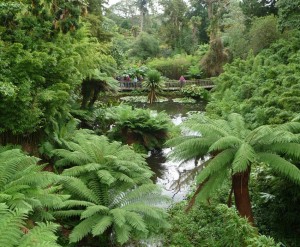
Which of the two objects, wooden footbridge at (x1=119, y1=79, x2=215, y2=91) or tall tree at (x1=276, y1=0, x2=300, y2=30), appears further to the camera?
wooden footbridge at (x1=119, y1=79, x2=215, y2=91)

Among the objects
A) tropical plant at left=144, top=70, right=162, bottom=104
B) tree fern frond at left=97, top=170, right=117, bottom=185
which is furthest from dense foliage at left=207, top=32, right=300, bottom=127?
tropical plant at left=144, top=70, right=162, bottom=104

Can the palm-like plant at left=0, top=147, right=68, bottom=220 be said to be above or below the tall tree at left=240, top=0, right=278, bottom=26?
below

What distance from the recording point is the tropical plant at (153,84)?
21.2m

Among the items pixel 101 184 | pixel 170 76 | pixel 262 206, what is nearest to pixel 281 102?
pixel 262 206

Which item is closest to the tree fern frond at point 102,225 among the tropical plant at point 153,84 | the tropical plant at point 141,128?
the tropical plant at point 141,128

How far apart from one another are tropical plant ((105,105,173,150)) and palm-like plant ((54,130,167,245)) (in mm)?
3884

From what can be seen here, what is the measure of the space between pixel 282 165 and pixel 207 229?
6.15 ft

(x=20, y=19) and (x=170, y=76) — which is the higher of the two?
(x=20, y=19)

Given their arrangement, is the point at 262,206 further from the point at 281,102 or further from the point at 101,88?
the point at 101,88

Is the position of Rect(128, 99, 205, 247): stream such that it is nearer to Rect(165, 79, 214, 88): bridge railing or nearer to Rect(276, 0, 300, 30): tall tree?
Rect(276, 0, 300, 30): tall tree

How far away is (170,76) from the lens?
27609mm

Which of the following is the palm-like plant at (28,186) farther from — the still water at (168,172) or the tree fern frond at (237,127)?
the tree fern frond at (237,127)

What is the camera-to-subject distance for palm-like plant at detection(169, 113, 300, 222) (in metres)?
4.69

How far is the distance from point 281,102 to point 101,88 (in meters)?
6.28
